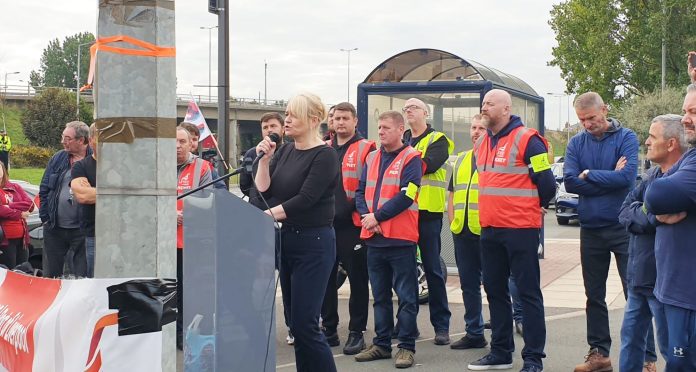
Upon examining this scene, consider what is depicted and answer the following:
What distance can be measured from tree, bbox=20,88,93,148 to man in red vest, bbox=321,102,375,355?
50546 mm

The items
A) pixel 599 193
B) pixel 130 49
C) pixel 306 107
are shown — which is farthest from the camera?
pixel 599 193

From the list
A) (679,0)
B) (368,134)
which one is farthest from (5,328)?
(679,0)

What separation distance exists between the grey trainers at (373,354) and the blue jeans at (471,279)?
84cm

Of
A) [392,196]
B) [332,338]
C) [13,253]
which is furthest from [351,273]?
[13,253]

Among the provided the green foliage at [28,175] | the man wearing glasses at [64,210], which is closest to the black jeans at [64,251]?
the man wearing glasses at [64,210]

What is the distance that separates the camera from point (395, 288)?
727 cm

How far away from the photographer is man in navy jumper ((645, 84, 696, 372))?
4.34m

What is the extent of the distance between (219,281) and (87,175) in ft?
13.2

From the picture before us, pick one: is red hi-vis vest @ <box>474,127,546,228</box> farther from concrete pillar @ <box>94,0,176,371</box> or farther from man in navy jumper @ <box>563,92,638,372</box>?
concrete pillar @ <box>94,0,176,371</box>

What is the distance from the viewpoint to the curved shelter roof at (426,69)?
12.0 m

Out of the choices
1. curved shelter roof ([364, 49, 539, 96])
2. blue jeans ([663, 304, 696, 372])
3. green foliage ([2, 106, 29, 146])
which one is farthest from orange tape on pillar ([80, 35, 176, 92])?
green foliage ([2, 106, 29, 146])

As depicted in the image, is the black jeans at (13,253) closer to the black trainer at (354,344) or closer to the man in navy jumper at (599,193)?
the black trainer at (354,344)

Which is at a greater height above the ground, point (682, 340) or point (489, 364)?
point (682, 340)

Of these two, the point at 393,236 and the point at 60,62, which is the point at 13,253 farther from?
the point at 60,62
